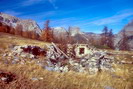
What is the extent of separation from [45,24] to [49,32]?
145 inches

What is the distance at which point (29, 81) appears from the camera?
26.2 feet

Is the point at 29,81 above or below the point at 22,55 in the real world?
→ below

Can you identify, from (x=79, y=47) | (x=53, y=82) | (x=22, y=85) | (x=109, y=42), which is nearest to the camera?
(x=22, y=85)

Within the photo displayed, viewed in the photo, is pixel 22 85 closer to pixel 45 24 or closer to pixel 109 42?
pixel 45 24

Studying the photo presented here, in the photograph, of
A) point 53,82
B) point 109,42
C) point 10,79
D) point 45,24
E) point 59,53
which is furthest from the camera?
point 109,42

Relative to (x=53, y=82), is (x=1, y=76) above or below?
above

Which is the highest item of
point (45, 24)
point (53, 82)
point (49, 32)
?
point (45, 24)

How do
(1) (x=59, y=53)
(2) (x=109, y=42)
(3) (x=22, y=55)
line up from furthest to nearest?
(2) (x=109, y=42) < (1) (x=59, y=53) < (3) (x=22, y=55)

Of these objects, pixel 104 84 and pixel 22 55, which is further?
pixel 22 55

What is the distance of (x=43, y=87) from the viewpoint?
7590 millimetres

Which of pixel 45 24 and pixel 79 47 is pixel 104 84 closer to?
pixel 79 47

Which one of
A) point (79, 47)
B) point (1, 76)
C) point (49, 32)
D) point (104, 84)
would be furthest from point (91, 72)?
point (49, 32)

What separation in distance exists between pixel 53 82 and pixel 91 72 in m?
5.26

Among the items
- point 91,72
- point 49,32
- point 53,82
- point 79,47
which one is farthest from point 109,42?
point 53,82
